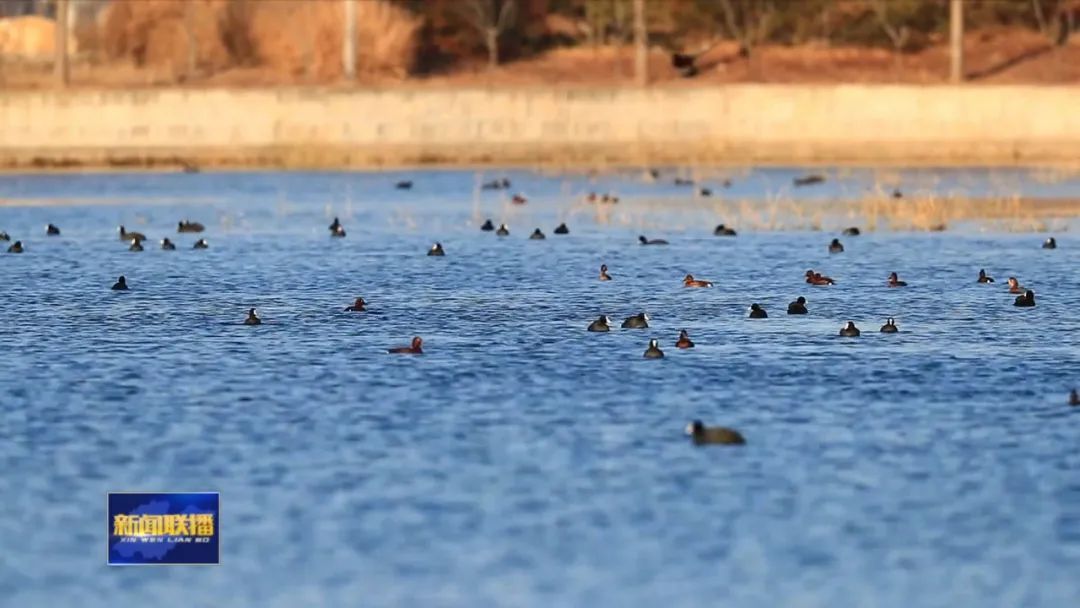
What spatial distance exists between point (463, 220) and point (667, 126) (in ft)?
65.6

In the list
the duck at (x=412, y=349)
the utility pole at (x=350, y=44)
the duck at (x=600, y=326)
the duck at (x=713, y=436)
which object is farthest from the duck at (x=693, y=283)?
the utility pole at (x=350, y=44)

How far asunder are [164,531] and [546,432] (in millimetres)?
4444

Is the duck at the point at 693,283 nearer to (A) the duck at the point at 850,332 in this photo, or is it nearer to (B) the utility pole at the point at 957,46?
(A) the duck at the point at 850,332

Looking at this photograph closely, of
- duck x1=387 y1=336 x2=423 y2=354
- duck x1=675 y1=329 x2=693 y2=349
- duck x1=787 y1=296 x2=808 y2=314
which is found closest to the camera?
duck x1=387 y1=336 x2=423 y2=354

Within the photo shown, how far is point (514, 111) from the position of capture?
208ft

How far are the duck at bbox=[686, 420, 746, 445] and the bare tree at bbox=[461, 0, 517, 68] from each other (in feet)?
239

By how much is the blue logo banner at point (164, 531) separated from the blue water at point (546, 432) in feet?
0.45

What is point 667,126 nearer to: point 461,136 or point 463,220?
point 461,136

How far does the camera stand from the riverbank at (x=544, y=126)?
6112 cm

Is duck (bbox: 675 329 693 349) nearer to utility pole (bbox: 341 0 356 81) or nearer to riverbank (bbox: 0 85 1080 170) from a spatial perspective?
riverbank (bbox: 0 85 1080 170)

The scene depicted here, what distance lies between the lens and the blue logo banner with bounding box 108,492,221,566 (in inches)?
514

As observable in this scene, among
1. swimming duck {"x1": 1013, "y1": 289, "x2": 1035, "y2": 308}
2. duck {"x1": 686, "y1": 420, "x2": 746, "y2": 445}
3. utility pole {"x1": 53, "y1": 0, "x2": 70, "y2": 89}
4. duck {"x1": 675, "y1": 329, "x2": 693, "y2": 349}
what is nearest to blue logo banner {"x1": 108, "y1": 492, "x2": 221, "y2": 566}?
duck {"x1": 686, "y1": 420, "x2": 746, "y2": 445}

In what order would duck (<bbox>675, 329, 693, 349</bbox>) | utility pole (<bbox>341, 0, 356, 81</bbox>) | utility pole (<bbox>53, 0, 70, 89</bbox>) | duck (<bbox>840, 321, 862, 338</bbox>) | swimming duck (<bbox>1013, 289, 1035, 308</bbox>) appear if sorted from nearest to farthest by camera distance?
duck (<bbox>675, 329, 693, 349</bbox>) < duck (<bbox>840, 321, 862, 338</bbox>) < swimming duck (<bbox>1013, 289, 1035, 308</bbox>) < utility pole (<bbox>53, 0, 70, 89</bbox>) < utility pole (<bbox>341, 0, 356, 81</bbox>)

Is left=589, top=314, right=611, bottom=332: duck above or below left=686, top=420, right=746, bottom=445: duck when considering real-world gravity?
above
